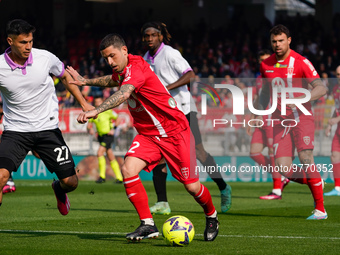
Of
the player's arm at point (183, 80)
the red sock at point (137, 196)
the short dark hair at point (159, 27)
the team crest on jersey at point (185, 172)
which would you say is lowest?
the red sock at point (137, 196)

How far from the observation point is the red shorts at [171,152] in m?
6.89

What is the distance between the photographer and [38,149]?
7.63 m

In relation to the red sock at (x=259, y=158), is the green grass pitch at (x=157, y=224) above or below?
below

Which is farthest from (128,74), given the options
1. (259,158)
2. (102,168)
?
(102,168)

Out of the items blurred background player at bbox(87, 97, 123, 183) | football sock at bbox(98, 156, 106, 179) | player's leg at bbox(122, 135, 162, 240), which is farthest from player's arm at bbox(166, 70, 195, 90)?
football sock at bbox(98, 156, 106, 179)

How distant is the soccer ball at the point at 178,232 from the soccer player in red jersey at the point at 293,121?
2.68 m

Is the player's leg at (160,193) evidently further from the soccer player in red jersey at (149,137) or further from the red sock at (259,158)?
the soccer player in red jersey at (149,137)

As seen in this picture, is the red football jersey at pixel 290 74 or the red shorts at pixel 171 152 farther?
the red football jersey at pixel 290 74

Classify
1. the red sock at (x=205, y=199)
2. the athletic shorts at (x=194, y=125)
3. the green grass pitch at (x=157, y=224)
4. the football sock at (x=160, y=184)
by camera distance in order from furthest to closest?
the athletic shorts at (x=194, y=125)
the football sock at (x=160, y=184)
the red sock at (x=205, y=199)
the green grass pitch at (x=157, y=224)

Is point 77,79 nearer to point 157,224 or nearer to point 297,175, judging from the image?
point 157,224

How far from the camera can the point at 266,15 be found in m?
33.9

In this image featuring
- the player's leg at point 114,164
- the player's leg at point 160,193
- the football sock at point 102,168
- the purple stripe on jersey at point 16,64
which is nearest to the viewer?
the purple stripe on jersey at point 16,64

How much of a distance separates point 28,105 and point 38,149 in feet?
1.81

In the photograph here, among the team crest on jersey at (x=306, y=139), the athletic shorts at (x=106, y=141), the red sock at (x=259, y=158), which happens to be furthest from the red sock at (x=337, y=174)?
the athletic shorts at (x=106, y=141)
